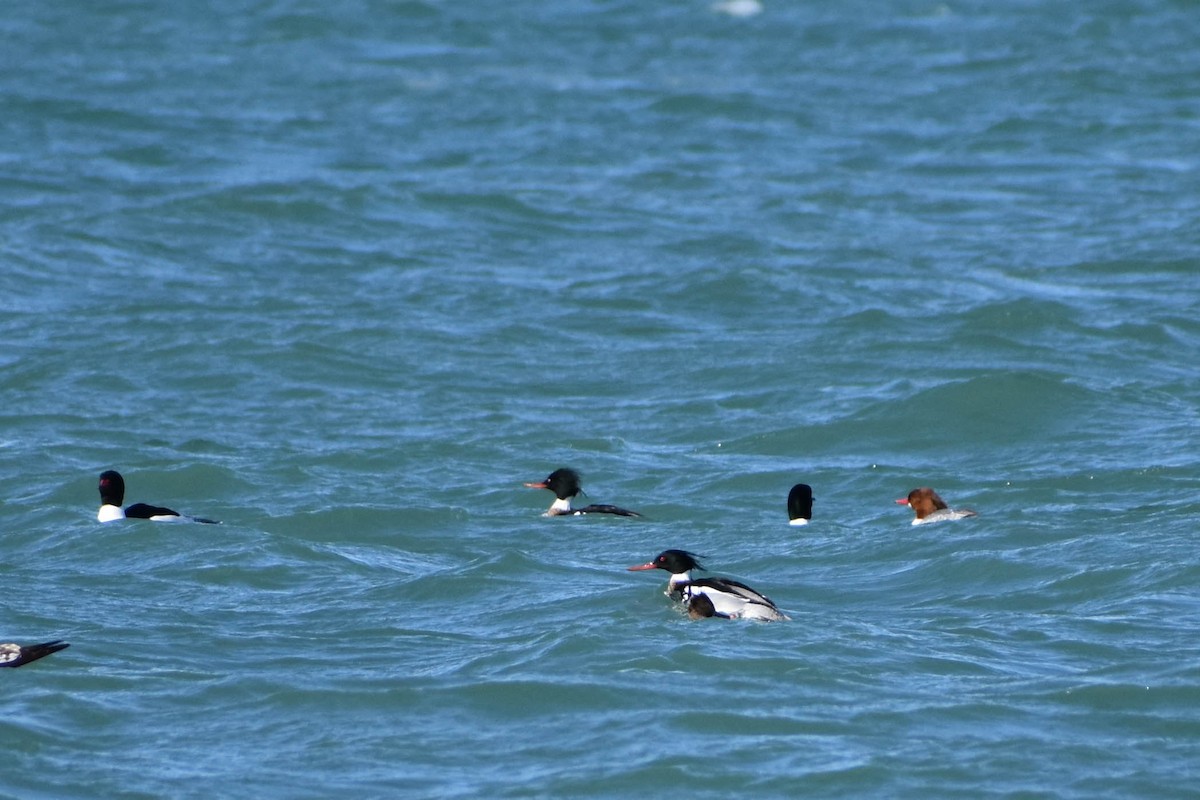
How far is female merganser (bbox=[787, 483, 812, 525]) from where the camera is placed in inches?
479

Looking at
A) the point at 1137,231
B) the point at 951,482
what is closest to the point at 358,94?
the point at 1137,231

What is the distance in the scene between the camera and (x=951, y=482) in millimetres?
13508

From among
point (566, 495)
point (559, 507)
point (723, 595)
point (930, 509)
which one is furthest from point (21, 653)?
point (930, 509)

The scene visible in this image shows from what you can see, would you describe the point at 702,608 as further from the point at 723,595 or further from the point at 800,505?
the point at 800,505

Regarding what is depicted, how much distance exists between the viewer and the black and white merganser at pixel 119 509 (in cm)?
1212

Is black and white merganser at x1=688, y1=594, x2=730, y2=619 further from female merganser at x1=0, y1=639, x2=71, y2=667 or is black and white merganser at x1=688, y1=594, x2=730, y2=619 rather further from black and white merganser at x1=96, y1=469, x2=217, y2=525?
black and white merganser at x1=96, y1=469, x2=217, y2=525

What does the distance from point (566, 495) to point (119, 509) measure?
9.96 ft

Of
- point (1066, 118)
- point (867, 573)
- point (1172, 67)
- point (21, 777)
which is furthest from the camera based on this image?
point (1172, 67)

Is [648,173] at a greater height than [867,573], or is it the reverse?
[648,173]

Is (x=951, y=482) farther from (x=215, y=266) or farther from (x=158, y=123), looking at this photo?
(x=158, y=123)

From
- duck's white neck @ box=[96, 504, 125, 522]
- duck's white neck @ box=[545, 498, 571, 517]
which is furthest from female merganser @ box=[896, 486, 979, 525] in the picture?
duck's white neck @ box=[96, 504, 125, 522]

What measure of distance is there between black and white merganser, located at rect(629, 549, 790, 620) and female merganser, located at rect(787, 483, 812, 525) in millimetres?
1952

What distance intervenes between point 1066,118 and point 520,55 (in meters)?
9.59

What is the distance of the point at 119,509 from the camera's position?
12297 millimetres
